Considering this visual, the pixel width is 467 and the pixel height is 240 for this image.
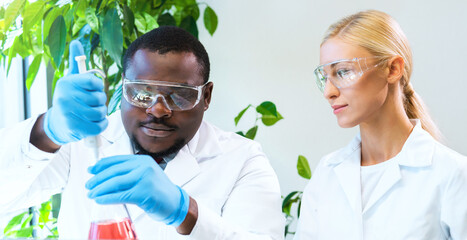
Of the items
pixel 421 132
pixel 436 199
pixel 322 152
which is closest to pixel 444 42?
pixel 322 152

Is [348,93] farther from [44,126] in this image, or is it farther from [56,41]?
[56,41]

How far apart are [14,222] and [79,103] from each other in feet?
5.01

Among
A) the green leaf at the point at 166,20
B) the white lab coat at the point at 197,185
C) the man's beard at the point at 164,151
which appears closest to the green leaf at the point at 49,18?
the white lab coat at the point at 197,185

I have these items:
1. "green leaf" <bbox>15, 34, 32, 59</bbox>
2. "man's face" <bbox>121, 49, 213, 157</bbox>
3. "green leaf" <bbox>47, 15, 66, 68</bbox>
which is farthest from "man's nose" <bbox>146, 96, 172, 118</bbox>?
"green leaf" <bbox>15, 34, 32, 59</bbox>

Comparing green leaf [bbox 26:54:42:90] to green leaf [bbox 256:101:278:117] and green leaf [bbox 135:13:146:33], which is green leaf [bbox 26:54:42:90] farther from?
green leaf [bbox 256:101:278:117]

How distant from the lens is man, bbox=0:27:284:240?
1112 mm

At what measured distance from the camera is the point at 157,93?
1.50m

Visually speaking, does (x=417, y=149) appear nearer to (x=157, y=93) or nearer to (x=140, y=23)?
(x=157, y=93)

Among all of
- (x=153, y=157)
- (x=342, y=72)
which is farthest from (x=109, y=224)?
(x=342, y=72)

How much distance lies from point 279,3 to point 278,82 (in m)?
0.45

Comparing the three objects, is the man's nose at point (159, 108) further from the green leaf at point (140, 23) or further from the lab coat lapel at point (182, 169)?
the green leaf at point (140, 23)

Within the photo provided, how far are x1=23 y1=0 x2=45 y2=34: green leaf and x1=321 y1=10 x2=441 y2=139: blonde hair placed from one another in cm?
120

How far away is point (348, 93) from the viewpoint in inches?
57.4

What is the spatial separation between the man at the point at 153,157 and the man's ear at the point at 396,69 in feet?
1.71
